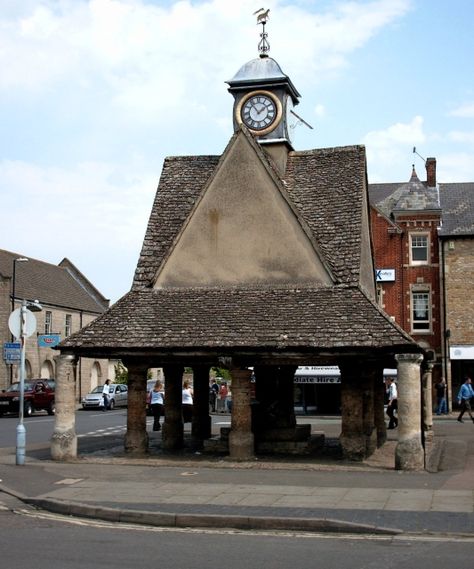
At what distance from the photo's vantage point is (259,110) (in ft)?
76.0

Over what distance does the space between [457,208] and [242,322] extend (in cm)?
2988

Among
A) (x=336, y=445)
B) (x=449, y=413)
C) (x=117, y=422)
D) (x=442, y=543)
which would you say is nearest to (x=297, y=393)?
(x=449, y=413)

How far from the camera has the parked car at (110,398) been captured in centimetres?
4803

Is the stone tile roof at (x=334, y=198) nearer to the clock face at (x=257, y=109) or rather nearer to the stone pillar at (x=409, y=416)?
the clock face at (x=257, y=109)

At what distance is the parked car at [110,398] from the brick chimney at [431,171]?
2069cm

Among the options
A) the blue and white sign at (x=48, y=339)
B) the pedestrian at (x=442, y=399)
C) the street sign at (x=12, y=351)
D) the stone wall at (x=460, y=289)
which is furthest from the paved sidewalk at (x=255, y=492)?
the blue and white sign at (x=48, y=339)

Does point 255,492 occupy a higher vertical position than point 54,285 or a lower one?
lower

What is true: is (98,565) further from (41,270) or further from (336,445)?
(41,270)

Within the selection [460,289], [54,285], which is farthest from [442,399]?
[54,285]

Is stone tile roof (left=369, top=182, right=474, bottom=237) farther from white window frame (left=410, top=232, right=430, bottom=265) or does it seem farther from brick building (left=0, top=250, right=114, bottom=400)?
brick building (left=0, top=250, right=114, bottom=400)

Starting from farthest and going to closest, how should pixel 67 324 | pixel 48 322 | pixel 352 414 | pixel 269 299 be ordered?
pixel 67 324 < pixel 48 322 < pixel 269 299 < pixel 352 414

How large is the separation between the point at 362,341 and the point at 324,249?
133 inches

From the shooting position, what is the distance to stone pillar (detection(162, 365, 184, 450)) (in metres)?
21.5

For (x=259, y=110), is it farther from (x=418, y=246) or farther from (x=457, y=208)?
(x=457, y=208)
